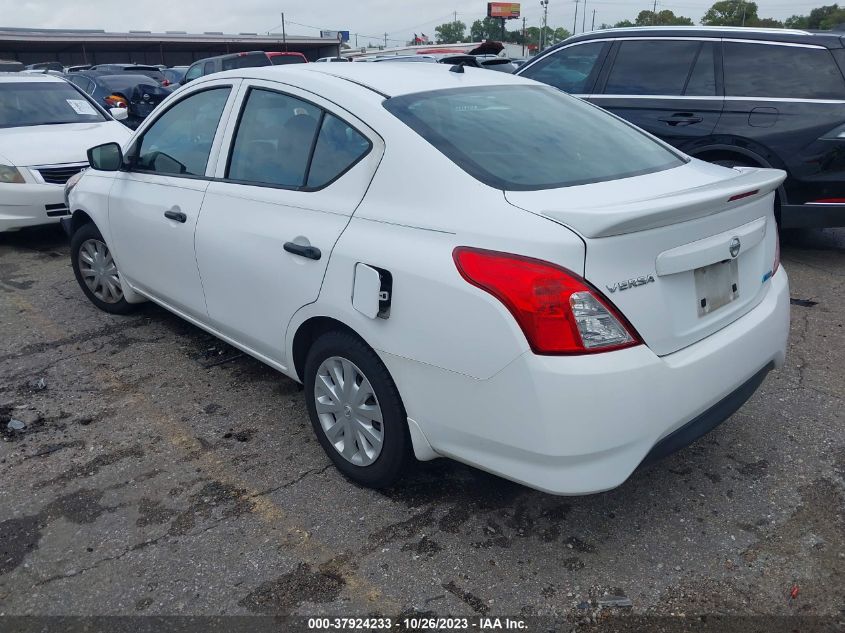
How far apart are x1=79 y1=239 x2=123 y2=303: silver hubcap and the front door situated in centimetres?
40

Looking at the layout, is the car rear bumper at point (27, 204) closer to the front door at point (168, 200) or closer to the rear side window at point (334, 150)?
the front door at point (168, 200)

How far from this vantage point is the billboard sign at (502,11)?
78.4 meters

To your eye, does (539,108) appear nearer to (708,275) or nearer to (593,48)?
(708,275)

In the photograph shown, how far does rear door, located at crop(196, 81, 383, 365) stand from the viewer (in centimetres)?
289

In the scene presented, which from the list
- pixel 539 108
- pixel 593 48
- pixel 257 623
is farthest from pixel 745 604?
pixel 593 48

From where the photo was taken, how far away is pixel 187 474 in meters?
3.19

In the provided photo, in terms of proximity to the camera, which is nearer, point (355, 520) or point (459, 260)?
point (459, 260)

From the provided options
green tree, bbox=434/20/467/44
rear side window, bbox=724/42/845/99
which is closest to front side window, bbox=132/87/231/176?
rear side window, bbox=724/42/845/99

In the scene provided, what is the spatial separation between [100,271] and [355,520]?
3.14m

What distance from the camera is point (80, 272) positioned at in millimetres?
5180

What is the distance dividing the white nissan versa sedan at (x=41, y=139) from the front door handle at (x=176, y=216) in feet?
12.1

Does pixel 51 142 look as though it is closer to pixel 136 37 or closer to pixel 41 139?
pixel 41 139

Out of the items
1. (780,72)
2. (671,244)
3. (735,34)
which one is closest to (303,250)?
(671,244)

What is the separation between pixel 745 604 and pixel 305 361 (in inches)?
76.6
